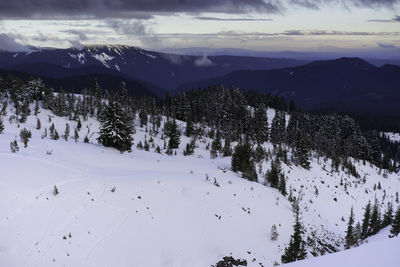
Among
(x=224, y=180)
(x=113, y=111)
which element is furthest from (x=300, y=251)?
(x=113, y=111)

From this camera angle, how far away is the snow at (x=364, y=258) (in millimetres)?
4270

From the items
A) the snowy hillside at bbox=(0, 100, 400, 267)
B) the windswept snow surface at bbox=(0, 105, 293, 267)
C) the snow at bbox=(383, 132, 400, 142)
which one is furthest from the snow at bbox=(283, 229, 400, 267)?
the snow at bbox=(383, 132, 400, 142)

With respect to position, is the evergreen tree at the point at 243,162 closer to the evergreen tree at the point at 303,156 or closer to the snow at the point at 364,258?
the evergreen tree at the point at 303,156

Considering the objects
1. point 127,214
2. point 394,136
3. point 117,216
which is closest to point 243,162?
point 127,214

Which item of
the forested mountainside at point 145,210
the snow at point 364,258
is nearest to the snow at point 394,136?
the forested mountainside at point 145,210

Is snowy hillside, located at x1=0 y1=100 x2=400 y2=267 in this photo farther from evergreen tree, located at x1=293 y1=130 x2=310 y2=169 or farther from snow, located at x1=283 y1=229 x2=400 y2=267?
evergreen tree, located at x1=293 y1=130 x2=310 y2=169

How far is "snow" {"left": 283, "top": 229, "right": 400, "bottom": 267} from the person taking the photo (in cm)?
427

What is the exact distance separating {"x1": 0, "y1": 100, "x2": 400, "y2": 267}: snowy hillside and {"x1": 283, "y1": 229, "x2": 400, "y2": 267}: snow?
10 centimetres

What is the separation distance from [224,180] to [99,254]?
1385cm

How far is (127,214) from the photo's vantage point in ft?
51.8

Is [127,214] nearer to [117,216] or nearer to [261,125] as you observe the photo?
[117,216]

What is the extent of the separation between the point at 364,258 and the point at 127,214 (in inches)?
523

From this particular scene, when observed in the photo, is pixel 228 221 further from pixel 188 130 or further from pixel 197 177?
pixel 188 130

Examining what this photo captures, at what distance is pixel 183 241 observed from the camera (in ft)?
50.4
